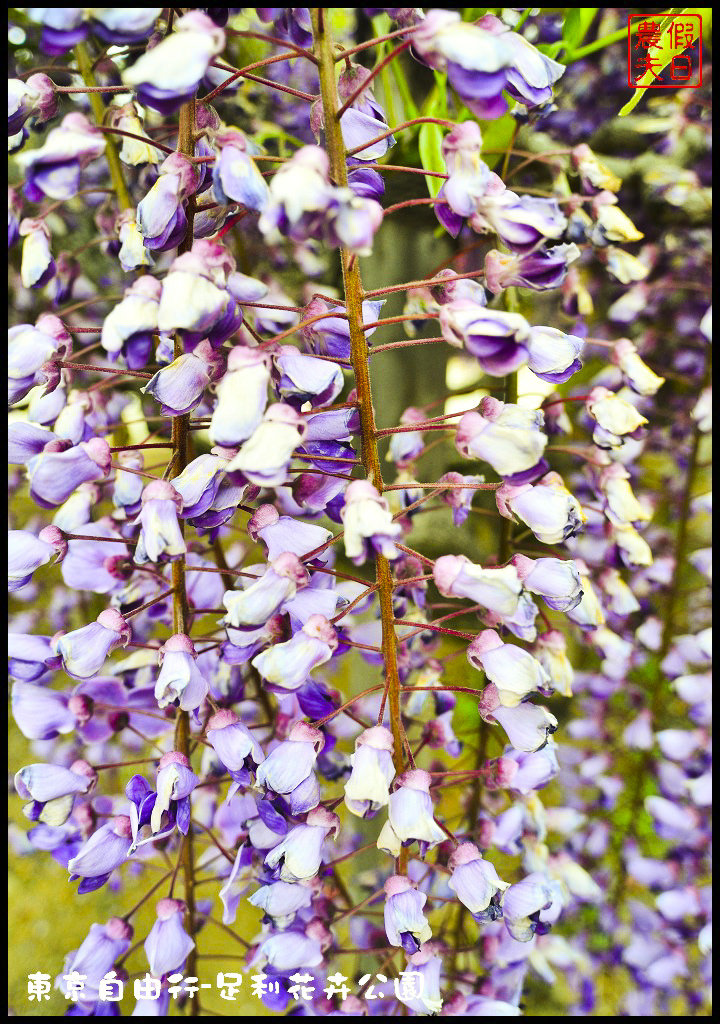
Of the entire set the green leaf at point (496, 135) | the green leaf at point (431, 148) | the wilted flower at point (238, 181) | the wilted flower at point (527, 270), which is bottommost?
the wilted flower at point (527, 270)

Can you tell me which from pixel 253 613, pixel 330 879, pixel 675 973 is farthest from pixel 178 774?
pixel 675 973

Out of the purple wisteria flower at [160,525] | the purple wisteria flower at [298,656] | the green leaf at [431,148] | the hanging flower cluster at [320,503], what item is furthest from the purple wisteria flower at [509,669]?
the green leaf at [431,148]

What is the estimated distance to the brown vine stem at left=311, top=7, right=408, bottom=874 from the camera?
435 millimetres

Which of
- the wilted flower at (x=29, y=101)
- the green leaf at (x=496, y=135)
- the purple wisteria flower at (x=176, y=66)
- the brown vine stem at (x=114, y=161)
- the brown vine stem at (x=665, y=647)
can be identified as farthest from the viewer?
the brown vine stem at (x=665, y=647)

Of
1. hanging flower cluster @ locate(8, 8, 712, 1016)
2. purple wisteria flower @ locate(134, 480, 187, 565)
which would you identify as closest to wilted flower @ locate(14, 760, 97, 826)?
hanging flower cluster @ locate(8, 8, 712, 1016)

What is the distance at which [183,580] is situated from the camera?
56cm

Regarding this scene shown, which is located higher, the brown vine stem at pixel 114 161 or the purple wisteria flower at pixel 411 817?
the brown vine stem at pixel 114 161

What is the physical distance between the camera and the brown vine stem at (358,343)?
17.1 inches

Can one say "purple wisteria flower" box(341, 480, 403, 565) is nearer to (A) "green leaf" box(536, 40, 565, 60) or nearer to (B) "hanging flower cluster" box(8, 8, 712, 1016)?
(B) "hanging flower cluster" box(8, 8, 712, 1016)

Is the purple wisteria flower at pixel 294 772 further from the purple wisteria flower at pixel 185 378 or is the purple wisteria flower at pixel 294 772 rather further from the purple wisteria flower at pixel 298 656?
the purple wisteria flower at pixel 185 378

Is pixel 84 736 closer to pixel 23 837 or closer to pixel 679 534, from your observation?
pixel 23 837

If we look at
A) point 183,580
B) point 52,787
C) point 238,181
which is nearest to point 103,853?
point 52,787

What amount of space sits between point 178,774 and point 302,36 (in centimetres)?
50

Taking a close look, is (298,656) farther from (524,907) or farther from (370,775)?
(524,907)
